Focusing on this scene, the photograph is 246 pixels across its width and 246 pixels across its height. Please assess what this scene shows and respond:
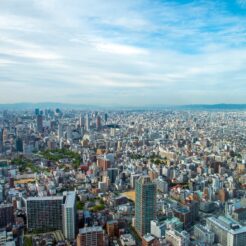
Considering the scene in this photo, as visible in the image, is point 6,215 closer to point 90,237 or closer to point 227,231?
point 90,237

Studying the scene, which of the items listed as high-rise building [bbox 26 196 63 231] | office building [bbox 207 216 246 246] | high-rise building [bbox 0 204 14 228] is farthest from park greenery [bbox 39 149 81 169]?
office building [bbox 207 216 246 246]

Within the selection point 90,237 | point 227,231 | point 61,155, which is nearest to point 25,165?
point 61,155

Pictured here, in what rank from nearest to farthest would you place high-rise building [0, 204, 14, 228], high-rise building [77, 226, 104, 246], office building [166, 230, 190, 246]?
high-rise building [77, 226, 104, 246] < office building [166, 230, 190, 246] < high-rise building [0, 204, 14, 228]

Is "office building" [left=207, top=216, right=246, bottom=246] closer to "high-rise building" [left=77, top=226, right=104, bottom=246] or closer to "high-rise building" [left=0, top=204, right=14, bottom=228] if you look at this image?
"high-rise building" [left=77, top=226, right=104, bottom=246]

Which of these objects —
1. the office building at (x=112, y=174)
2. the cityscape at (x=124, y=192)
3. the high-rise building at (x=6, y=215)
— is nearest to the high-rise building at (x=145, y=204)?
the cityscape at (x=124, y=192)

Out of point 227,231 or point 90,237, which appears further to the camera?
point 227,231

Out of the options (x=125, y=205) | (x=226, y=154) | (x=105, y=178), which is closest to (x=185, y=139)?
(x=226, y=154)
